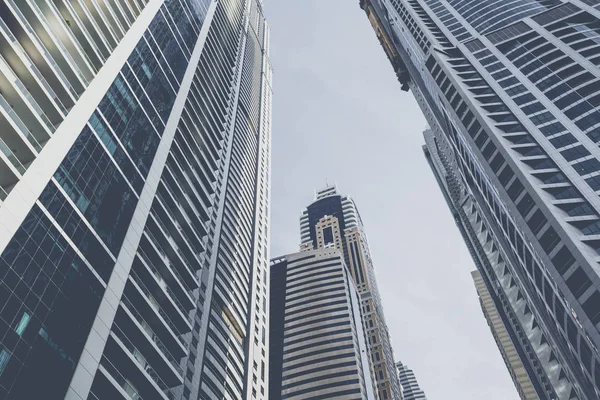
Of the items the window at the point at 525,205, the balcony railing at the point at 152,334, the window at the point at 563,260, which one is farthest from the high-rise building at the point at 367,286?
Answer: the balcony railing at the point at 152,334

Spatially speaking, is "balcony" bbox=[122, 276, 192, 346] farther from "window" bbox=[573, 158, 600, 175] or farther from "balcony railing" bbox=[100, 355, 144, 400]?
"window" bbox=[573, 158, 600, 175]

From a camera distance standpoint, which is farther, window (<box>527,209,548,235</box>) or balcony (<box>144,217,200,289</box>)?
window (<box>527,209,548,235</box>)

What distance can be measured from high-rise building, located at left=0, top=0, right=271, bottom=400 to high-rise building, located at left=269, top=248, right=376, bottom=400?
36.4m

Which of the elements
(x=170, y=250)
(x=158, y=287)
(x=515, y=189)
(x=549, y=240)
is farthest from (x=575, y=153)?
(x=158, y=287)

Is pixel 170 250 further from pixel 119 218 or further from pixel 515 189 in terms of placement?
pixel 515 189

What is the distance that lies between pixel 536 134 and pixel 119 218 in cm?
6674

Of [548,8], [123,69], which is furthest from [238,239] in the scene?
[548,8]

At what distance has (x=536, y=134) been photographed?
8206cm

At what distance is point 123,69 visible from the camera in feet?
182

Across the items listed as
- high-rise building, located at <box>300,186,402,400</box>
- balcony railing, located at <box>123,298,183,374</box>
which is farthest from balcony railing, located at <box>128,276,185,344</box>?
high-rise building, located at <box>300,186,402,400</box>

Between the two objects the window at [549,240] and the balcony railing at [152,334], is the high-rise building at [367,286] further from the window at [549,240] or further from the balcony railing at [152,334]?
the balcony railing at [152,334]

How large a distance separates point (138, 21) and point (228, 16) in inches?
2368

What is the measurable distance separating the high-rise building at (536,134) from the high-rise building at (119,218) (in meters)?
44.3

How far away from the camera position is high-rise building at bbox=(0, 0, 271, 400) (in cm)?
3422
